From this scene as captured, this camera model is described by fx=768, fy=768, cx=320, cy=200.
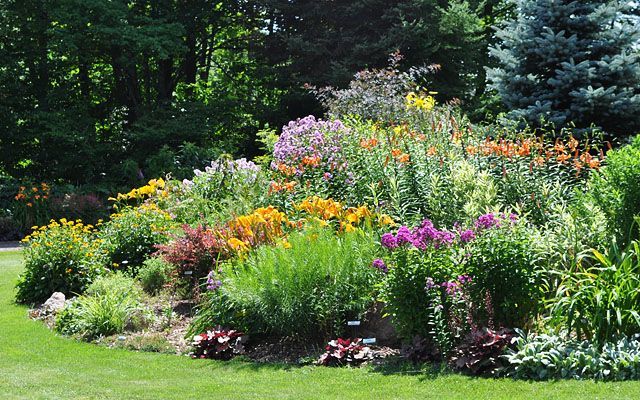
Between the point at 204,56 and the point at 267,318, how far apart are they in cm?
1924

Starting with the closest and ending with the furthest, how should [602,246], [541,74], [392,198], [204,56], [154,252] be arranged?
[602,246] < [392,198] < [154,252] < [541,74] < [204,56]

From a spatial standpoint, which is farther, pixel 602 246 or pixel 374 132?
pixel 374 132

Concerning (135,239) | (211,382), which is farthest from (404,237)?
(135,239)

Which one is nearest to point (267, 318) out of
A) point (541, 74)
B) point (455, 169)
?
point (455, 169)

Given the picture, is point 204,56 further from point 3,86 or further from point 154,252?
point 154,252

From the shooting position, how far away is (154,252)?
9.49 metres

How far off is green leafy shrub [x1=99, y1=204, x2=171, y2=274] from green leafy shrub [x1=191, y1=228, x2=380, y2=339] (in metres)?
2.72

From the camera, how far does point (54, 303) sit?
8531 millimetres

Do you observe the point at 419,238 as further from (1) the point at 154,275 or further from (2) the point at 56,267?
(2) the point at 56,267

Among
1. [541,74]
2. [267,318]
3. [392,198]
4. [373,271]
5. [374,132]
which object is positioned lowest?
[267,318]

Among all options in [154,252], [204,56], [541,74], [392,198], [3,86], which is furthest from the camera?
[204,56]

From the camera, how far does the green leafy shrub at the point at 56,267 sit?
9.09m

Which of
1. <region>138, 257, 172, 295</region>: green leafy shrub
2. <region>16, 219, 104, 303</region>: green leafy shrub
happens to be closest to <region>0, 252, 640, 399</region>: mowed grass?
<region>138, 257, 172, 295</region>: green leafy shrub

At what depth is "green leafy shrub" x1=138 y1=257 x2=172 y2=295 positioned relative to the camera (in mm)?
8680
